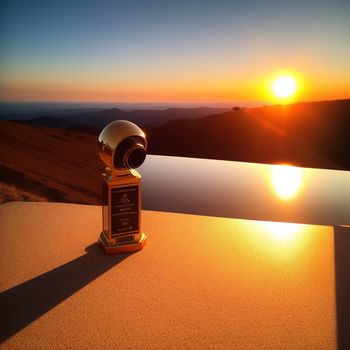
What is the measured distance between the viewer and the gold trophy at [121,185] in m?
1.79

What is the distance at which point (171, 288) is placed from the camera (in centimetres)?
157

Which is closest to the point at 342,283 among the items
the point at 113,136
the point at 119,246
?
the point at 119,246

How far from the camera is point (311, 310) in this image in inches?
56.9

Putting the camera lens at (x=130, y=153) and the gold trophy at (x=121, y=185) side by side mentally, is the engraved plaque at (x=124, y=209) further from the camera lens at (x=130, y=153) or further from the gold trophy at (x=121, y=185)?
the camera lens at (x=130, y=153)

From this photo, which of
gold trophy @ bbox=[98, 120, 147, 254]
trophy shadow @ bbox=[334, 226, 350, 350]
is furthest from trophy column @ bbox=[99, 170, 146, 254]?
trophy shadow @ bbox=[334, 226, 350, 350]

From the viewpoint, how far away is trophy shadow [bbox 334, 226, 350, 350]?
1302 mm

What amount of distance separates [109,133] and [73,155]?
3.73 metres

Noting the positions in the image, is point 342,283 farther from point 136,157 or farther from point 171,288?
point 136,157

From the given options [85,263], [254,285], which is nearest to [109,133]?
[85,263]

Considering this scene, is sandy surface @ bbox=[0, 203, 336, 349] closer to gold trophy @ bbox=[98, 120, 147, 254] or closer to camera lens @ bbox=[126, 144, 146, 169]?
gold trophy @ bbox=[98, 120, 147, 254]

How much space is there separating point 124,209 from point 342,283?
112cm

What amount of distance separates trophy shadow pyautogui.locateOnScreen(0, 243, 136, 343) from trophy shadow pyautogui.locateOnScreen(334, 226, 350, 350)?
103 centimetres

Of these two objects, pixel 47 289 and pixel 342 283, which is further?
pixel 342 283

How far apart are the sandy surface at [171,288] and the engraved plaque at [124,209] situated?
157 mm
